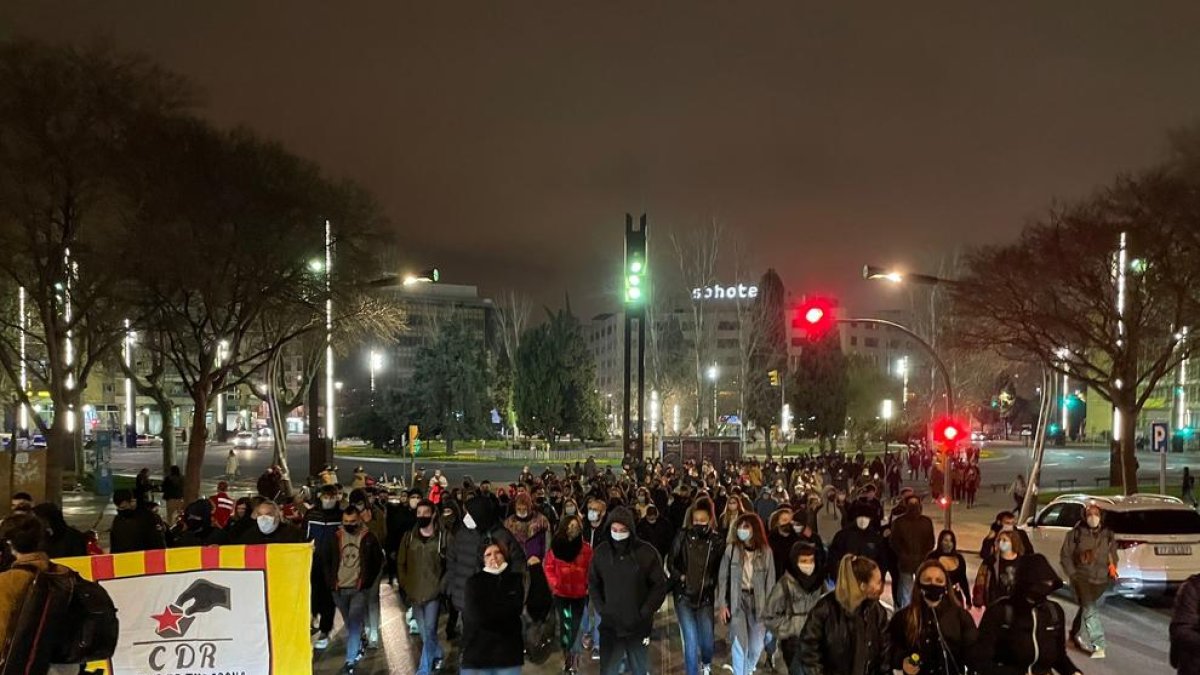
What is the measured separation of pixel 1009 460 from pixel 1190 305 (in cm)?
3869

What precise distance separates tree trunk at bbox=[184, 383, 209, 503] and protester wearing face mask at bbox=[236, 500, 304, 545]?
17364mm

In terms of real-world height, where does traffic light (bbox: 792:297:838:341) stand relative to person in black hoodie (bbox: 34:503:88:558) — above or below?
above

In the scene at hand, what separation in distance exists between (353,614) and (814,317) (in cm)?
1173

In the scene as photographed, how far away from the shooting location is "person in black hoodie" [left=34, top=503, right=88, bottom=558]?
829cm

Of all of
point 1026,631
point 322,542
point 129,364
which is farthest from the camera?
point 129,364

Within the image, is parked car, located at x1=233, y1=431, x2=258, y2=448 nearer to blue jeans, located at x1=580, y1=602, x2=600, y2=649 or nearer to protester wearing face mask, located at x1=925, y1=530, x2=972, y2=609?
blue jeans, located at x1=580, y1=602, x2=600, y2=649

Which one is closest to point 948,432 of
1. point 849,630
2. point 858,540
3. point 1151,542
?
point 1151,542

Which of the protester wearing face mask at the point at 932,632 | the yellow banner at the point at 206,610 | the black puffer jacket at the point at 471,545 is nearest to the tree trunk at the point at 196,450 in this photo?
the black puffer jacket at the point at 471,545

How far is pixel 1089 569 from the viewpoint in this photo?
34.0 feet

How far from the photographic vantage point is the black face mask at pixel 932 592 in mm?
6016

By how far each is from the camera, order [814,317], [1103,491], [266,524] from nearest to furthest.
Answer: [266,524] → [814,317] → [1103,491]

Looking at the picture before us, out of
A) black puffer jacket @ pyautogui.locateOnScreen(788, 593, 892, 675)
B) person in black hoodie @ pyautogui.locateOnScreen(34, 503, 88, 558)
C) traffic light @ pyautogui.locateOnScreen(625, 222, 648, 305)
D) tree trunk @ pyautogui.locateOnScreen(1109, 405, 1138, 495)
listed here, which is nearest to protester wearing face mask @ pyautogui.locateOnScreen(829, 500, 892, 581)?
black puffer jacket @ pyautogui.locateOnScreen(788, 593, 892, 675)

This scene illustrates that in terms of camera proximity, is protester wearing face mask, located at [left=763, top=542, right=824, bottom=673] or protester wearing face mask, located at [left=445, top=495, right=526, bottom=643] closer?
protester wearing face mask, located at [left=763, top=542, right=824, bottom=673]

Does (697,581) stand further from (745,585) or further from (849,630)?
(849,630)
